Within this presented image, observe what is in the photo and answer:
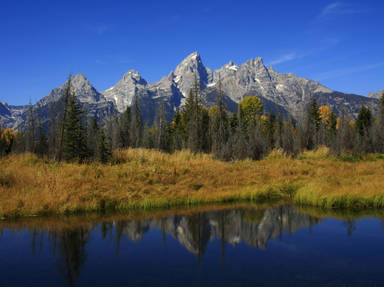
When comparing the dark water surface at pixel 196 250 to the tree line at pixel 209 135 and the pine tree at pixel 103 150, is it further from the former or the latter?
the tree line at pixel 209 135

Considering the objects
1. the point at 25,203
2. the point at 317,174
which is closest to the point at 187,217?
the point at 25,203

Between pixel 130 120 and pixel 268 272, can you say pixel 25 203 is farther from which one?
pixel 130 120

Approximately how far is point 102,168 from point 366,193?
13.8 meters

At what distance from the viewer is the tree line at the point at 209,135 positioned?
1133 inches

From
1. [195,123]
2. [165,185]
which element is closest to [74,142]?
[165,185]

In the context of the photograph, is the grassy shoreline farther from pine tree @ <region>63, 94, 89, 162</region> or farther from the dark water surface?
pine tree @ <region>63, 94, 89, 162</region>

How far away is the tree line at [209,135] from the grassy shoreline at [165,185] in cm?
409

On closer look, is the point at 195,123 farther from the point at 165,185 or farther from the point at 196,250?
the point at 196,250

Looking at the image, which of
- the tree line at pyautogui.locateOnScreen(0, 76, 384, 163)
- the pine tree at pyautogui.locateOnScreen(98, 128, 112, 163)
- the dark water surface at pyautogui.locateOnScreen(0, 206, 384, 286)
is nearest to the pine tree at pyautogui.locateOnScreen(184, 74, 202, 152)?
the tree line at pyautogui.locateOnScreen(0, 76, 384, 163)

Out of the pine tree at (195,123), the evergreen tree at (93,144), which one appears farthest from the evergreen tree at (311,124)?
the evergreen tree at (93,144)

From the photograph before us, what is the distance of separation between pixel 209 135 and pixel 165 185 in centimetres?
3670

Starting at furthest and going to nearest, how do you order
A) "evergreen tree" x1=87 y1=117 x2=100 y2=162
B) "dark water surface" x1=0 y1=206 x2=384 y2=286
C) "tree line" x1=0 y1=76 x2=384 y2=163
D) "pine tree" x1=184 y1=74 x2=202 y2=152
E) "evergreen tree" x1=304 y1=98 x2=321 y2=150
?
"evergreen tree" x1=304 y1=98 x2=321 y2=150, "pine tree" x1=184 y1=74 x2=202 y2=152, "tree line" x1=0 y1=76 x2=384 y2=163, "evergreen tree" x1=87 y1=117 x2=100 y2=162, "dark water surface" x1=0 y1=206 x2=384 y2=286

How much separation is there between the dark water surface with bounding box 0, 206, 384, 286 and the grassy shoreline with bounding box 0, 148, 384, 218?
59.6 inches

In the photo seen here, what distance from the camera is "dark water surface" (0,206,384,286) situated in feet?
24.8
